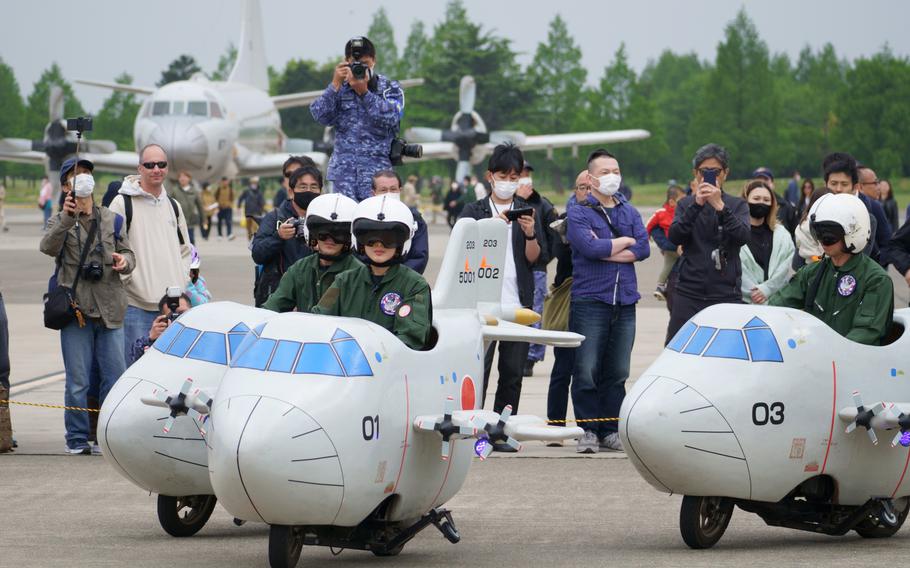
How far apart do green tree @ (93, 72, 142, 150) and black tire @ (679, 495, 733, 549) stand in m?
146

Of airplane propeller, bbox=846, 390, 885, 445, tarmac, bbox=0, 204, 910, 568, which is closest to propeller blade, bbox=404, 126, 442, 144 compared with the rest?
tarmac, bbox=0, 204, 910, 568

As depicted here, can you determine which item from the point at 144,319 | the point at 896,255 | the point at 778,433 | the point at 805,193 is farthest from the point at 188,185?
the point at 778,433

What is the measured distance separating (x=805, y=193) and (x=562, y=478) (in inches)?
731

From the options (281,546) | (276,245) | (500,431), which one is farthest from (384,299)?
(276,245)

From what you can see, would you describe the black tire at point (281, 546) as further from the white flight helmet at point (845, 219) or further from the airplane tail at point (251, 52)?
the airplane tail at point (251, 52)

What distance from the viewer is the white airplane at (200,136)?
45250 millimetres

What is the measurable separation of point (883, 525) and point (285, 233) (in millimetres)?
4247

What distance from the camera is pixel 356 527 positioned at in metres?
6.93

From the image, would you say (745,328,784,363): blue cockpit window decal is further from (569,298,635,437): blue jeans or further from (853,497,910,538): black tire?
(569,298,635,437): blue jeans

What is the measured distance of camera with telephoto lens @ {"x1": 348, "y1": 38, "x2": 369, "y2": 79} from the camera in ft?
36.0

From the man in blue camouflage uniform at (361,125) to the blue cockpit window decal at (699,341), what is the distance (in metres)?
4.30

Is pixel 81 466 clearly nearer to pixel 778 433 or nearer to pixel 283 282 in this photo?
pixel 283 282

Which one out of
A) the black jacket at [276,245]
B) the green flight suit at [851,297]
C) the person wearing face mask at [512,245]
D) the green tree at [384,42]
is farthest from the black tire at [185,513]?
the green tree at [384,42]

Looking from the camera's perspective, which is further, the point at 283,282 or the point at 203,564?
the point at 283,282
